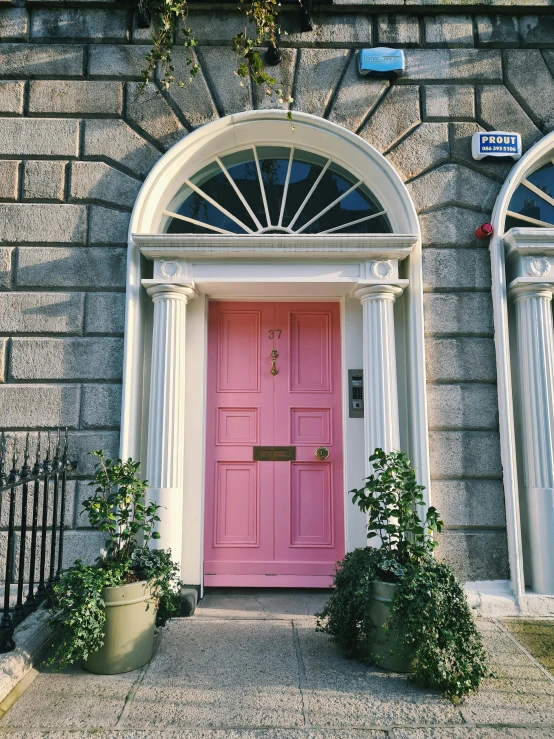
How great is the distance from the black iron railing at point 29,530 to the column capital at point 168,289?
4.84 ft

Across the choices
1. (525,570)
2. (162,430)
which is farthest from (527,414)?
(162,430)

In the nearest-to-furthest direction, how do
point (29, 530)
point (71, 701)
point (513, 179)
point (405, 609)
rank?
1. point (71, 701)
2. point (405, 609)
3. point (29, 530)
4. point (513, 179)

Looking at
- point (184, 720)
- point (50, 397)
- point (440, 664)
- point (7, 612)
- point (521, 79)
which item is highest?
point (521, 79)

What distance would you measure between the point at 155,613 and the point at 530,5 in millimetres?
6328

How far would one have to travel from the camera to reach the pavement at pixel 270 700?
2.75 meters

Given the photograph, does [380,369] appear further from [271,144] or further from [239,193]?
[271,144]

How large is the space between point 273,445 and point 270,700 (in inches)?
94.8

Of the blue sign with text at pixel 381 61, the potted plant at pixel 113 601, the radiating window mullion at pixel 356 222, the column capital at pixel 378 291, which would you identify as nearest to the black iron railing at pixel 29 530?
the potted plant at pixel 113 601

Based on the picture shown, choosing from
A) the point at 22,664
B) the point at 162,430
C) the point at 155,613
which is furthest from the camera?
the point at 162,430

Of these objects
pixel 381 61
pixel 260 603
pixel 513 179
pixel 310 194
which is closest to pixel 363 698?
pixel 260 603

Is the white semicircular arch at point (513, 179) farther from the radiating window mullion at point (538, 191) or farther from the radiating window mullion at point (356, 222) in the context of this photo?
the radiating window mullion at point (356, 222)

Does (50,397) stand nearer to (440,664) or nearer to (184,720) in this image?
(184,720)

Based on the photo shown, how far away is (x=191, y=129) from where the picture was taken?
5113 mm

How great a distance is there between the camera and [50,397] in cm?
477
